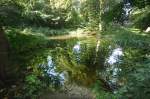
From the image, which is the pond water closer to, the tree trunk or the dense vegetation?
the dense vegetation

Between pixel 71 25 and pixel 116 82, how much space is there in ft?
44.3

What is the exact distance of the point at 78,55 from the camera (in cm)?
989

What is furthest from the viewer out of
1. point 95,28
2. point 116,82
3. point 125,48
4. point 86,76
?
point 95,28

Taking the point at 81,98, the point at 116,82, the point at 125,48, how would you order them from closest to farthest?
the point at 81,98 → the point at 116,82 → the point at 125,48

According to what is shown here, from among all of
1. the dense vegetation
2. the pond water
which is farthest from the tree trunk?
the pond water

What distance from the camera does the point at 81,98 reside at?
5.55m

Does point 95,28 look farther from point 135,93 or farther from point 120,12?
point 135,93

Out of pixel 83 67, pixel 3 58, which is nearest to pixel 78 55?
pixel 83 67

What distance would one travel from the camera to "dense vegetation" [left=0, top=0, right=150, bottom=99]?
17.2 feet

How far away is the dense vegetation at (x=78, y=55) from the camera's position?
5.23m

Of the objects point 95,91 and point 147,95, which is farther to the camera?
point 95,91

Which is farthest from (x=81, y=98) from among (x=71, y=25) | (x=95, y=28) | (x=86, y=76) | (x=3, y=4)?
(x=71, y=25)

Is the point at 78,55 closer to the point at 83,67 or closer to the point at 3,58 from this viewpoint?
the point at 83,67

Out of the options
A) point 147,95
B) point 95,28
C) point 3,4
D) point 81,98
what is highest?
point 3,4
